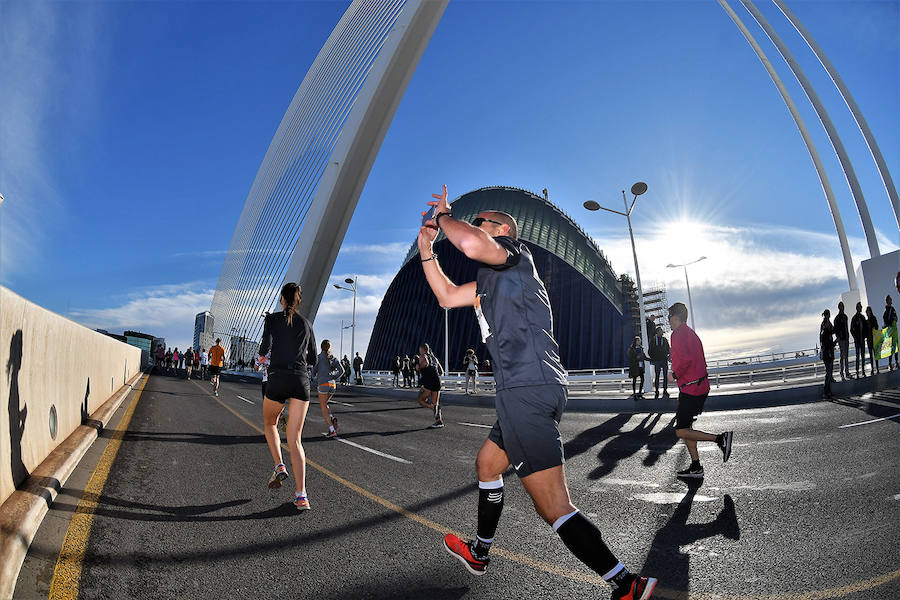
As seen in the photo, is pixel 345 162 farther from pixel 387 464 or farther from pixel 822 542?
pixel 822 542

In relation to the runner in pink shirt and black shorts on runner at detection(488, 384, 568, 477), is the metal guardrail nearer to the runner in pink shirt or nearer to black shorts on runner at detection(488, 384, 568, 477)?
the runner in pink shirt

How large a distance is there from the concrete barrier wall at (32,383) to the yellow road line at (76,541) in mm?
487

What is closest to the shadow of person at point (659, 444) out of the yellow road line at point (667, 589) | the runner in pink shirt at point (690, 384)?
the runner in pink shirt at point (690, 384)

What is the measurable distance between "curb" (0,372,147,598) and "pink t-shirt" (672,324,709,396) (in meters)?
5.72

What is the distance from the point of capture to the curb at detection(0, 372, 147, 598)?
93.1 inches

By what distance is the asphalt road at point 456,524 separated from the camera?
2.37m

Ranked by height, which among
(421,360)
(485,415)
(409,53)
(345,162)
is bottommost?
(485,415)

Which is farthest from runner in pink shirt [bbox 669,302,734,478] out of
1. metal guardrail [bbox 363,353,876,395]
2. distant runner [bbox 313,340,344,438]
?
metal guardrail [bbox 363,353,876,395]

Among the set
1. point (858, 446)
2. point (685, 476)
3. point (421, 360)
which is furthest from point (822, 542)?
point (421, 360)

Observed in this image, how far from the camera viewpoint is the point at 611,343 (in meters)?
37.5

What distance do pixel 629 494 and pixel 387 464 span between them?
2852 mm

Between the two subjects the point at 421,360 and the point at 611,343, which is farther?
the point at 611,343

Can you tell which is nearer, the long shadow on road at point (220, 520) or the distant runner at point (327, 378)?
the long shadow on road at point (220, 520)

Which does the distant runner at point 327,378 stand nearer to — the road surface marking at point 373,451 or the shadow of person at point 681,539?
the road surface marking at point 373,451
